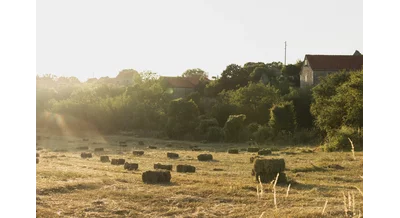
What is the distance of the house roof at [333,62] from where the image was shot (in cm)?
6144

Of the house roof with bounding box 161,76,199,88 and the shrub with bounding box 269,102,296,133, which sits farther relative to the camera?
the house roof with bounding box 161,76,199,88

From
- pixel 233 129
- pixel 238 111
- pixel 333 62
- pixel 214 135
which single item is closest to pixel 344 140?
pixel 233 129

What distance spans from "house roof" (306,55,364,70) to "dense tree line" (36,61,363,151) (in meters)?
4.83

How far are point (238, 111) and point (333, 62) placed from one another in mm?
22686

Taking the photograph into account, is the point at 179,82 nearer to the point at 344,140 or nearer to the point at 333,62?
the point at 333,62

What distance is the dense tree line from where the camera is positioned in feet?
103

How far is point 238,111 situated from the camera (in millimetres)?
46406

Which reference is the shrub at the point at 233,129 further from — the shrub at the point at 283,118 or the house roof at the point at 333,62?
the house roof at the point at 333,62

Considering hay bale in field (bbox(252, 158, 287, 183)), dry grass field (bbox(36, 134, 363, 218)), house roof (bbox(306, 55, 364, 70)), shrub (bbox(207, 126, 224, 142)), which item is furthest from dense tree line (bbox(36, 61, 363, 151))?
dry grass field (bbox(36, 134, 363, 218))

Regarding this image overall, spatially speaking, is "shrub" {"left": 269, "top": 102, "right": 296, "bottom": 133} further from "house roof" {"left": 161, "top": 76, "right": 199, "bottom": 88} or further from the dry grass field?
"house roof" {"left": 161, "top": 76, "right": 199, "bottom": 88}

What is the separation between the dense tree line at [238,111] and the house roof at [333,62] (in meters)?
4.83

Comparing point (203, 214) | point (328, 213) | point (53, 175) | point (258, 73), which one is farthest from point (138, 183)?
point (258, 73)
